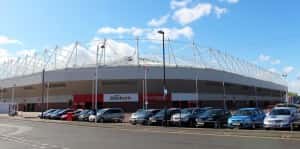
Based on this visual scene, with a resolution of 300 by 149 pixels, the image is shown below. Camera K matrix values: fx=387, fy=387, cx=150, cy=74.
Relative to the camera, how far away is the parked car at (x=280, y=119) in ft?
85.6

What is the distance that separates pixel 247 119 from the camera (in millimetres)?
28656

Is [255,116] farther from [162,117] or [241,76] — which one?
[241,76]

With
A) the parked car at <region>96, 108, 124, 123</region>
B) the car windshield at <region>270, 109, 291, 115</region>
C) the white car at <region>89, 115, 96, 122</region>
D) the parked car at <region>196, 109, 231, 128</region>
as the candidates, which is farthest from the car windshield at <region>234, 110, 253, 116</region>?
the white car at <region>89, 115, 96, 122</region>

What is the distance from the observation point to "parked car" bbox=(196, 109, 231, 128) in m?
31.8

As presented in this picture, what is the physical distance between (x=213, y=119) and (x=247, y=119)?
377 centimetres

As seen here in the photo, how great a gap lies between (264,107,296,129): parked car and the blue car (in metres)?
1.87

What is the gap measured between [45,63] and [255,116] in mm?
75419

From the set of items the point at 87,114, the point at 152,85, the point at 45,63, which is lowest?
the point at 87,114

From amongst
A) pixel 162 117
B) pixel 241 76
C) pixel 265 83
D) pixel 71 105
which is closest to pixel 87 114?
pixel 162 117

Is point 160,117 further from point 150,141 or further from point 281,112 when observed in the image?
point 150,141

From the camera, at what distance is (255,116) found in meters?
29.2

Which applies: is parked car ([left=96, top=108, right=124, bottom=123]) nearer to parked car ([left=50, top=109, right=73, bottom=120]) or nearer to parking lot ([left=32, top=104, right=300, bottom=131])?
parking lot ([left=32, top=104, right=300, bottom=131])

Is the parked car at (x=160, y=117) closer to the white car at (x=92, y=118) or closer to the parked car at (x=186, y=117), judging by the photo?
the parked car at (x=186, y=117)

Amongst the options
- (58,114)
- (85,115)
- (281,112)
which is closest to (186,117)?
(281,112)
